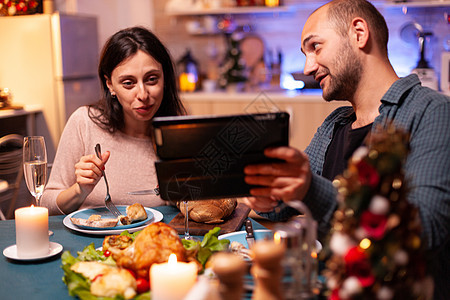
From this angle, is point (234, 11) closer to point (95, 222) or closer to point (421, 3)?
point (421, 3)

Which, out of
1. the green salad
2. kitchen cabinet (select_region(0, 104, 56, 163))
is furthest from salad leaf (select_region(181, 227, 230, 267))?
kitchen cabinet (select_region(0, 104, 56, 163))

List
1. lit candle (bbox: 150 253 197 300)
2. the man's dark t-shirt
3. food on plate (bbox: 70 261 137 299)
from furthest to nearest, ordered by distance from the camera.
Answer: the man's dark t-shirt
food on plate (bbox: 70 261 137 299)
lit candle (bbox: 150 253 197 300)

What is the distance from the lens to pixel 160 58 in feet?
6.37

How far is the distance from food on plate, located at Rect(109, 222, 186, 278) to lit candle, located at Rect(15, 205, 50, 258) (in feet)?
0.82

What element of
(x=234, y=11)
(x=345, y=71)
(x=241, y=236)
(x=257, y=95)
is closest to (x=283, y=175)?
(x=241, y=236)

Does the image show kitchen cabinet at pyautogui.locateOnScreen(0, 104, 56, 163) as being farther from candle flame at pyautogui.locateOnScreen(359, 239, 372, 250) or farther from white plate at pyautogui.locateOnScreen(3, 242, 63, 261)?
candle flame at pyautogui.locateOnScreen(359, 239, 372, 250)

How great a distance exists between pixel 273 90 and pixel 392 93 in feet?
9.17

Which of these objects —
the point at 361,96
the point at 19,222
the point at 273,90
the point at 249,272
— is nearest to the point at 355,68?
the point at 361,96

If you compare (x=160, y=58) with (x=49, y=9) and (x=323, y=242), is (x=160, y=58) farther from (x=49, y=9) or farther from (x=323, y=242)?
(x=49, y=9)

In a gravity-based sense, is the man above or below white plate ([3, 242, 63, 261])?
above

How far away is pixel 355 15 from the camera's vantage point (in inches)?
57.3

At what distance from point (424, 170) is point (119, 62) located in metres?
1.22

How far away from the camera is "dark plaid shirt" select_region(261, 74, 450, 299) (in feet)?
3.38

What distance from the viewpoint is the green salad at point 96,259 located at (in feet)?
3.08
